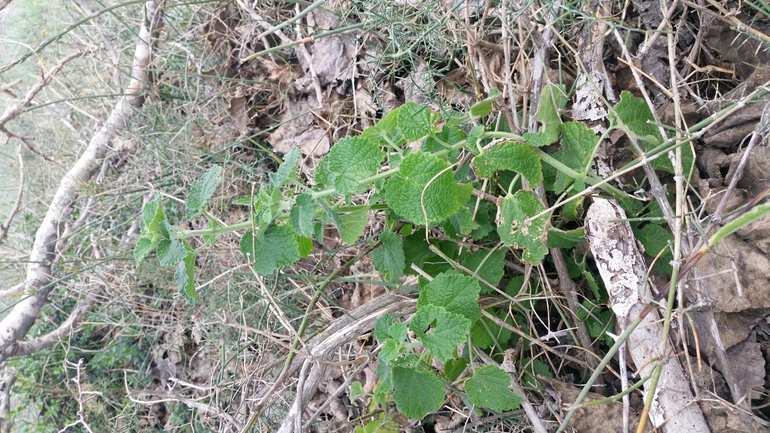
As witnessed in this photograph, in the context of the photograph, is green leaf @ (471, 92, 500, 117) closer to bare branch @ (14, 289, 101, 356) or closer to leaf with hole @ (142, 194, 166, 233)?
leaf with hole @ (142, 194, 166, 233)

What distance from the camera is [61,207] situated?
6.58 feet

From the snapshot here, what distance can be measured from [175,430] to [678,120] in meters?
1.72

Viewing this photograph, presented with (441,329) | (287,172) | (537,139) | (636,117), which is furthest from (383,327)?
(636,117)

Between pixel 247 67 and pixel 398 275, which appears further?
pixel 247 67

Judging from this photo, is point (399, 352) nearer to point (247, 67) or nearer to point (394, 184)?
point (394, 184)

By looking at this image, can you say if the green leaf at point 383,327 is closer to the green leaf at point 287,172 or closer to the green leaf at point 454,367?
the green leaf at point 454,367

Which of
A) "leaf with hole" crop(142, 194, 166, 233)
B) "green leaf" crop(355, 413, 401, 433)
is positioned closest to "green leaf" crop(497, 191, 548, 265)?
"green leaf" crop(355, 413, 401, 433)

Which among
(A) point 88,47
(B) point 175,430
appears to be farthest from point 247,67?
(B) point 175,430

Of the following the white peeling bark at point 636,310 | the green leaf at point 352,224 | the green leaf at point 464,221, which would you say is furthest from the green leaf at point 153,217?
the white peeling bark at point 636,310

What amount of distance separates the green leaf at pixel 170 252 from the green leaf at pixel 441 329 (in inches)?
16.8

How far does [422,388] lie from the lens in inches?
39.5

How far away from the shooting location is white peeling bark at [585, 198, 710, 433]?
92cm

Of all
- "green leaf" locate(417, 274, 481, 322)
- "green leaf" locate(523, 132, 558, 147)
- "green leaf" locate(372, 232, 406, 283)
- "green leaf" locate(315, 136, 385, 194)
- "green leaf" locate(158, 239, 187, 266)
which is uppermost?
"green leaf" locate(315, 136, 385, 194)

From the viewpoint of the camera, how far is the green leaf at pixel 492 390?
1.01 meters
